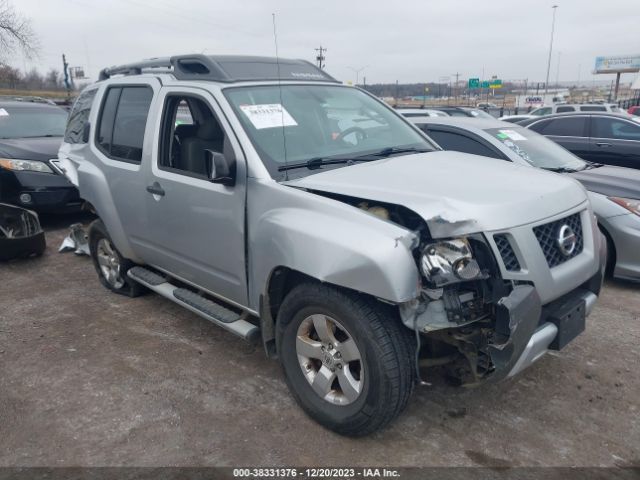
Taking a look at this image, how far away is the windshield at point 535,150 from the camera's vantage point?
574 centimetres

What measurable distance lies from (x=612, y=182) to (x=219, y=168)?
4084 millimetres

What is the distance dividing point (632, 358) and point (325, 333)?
2.41 metres

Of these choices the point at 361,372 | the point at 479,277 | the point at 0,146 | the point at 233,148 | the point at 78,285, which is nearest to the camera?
the point at 479,277

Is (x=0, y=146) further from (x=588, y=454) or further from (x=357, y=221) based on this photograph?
(x=588, y=454)

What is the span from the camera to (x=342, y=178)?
308 cm

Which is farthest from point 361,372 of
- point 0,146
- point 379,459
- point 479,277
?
point 0,146

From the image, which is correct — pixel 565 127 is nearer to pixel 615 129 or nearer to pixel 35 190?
pixel 615 129

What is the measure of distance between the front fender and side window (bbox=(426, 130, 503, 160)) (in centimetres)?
344

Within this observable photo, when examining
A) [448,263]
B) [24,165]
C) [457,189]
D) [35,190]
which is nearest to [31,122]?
[24,165]

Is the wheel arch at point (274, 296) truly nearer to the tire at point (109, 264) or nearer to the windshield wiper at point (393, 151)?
the windshield wiper at point (393, 151)

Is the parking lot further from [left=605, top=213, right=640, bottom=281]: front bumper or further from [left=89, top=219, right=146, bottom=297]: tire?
[left=605, top=213, right=640, bottom=281]: front bumper

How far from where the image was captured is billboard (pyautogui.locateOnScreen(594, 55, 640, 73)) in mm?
49594

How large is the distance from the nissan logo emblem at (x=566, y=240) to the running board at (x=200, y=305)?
73.1 inches

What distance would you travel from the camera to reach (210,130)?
3.73 metres
